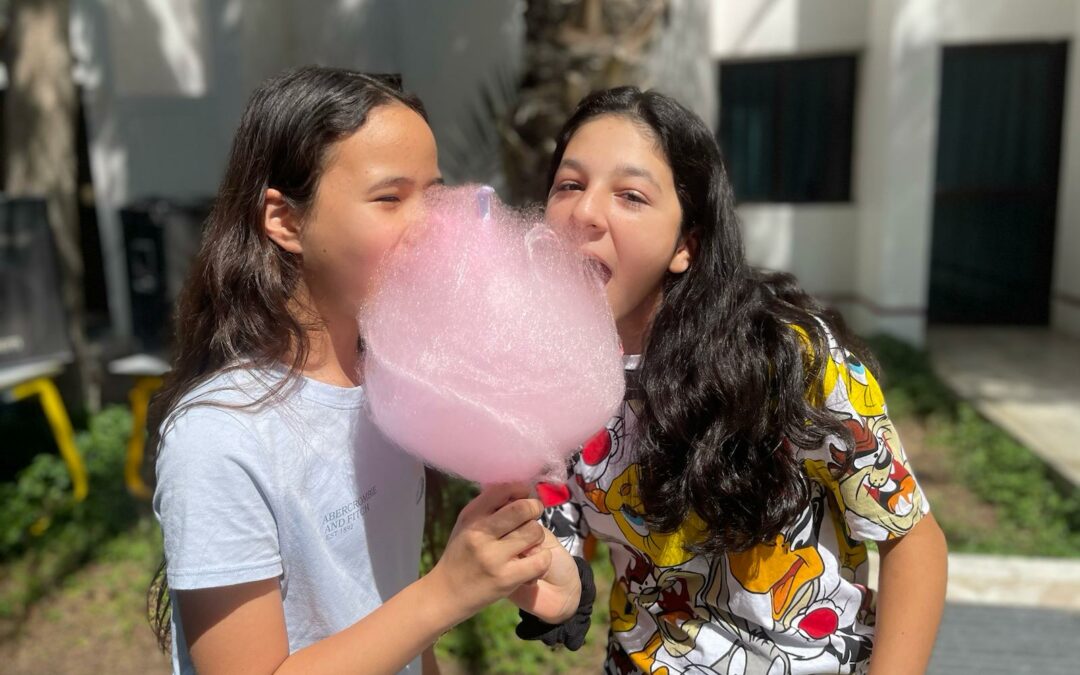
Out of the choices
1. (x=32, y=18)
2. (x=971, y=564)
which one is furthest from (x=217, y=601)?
(x=32, y=18)

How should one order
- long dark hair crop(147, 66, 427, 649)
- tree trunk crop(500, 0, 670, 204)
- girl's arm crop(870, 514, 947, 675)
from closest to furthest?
long dark hair crop(147, 66, 427, 649), girl's arm crop(870, 514, 947, 675), tree trunk crop(500, 0, 670, 204)

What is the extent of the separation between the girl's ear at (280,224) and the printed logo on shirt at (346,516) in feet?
1.40

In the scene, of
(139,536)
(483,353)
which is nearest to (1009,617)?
(483,353)

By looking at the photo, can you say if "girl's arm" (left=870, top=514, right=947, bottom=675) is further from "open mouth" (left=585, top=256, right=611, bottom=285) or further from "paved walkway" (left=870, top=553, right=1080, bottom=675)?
"paved walkway" (left=870, top=553, right=1080, bottom=675)

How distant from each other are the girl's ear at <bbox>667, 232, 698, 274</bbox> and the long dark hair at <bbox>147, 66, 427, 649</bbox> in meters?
0.57

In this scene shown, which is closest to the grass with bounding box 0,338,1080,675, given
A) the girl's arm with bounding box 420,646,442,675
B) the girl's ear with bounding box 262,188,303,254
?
the girl's arm with bounding box 420,646,442,675

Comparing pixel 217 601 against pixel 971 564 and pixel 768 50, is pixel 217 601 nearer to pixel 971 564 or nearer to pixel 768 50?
pixel 971 564

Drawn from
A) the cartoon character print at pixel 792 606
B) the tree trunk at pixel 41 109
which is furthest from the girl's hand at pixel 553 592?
the tree trunk at pixel 41 109

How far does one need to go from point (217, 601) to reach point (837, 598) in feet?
3.58

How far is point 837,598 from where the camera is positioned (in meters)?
1.54

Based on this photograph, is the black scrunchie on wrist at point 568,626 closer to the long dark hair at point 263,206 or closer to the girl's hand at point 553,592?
the girl's hand at point 553,592

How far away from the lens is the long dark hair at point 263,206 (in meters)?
1.31

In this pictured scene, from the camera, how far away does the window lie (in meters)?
8.23

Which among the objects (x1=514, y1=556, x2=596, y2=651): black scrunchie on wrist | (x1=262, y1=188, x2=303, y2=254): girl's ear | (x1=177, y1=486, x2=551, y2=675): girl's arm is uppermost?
(x1=262, y1=188, x2=303, y2=254): girl's ear
